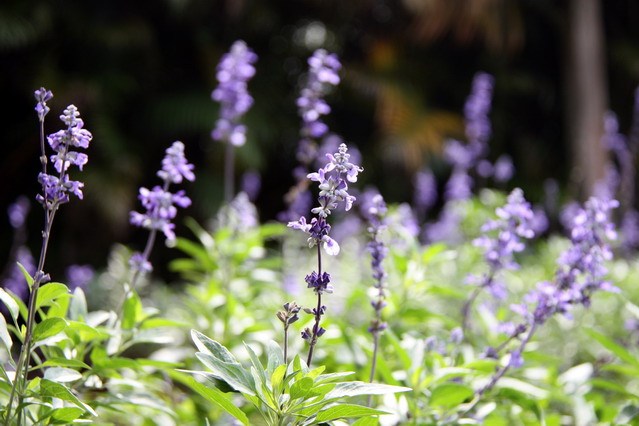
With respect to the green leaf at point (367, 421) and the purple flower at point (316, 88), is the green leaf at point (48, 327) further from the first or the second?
the purple flower at point (316, 88)

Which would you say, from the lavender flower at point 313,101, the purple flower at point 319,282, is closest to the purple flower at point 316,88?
the lavender flower at point 313,101

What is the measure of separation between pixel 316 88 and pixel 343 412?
49.1 inches

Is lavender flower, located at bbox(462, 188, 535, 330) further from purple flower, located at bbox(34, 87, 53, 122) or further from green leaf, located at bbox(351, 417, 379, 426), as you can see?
purple flower, located at bbox(34, 87, 53, 122)

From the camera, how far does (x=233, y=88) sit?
8.33 ft

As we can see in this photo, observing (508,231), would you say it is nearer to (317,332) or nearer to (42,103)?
(317,332)

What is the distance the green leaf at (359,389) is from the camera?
1151 millimetres

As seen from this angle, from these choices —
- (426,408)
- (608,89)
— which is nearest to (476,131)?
(426,408)

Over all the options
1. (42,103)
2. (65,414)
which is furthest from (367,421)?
(42,103)

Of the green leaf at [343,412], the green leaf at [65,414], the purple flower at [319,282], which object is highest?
the purple flower at [319,282]

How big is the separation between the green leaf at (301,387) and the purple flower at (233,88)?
1.41 meters

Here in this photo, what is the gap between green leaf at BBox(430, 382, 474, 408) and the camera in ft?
5.17

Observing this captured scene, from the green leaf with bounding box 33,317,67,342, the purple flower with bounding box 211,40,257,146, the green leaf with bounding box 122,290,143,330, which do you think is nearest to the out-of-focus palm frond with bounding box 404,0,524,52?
the purple flower with bounding box 211,40,257,146

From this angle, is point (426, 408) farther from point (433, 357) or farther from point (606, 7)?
point (606, 7)

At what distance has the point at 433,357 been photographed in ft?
5.79
